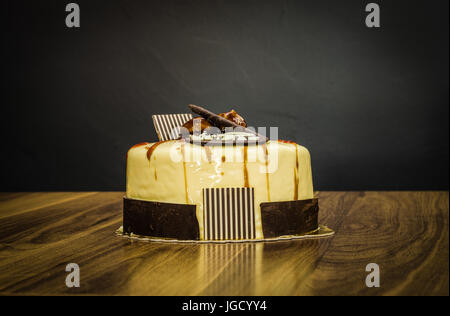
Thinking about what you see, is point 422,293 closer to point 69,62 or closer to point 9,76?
point 69,62

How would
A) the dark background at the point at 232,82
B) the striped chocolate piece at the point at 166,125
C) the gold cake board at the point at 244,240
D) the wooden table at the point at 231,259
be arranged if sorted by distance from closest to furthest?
the wooden table at the point at 231,259, the gold cake board at the point at 244,240, the striped chocolate piece at the point at 166,125, the dark background at the point at 232,82

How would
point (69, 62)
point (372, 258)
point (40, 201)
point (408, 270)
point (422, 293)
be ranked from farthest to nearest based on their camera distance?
1. point (69, 62)
2. point (40, 201)
3. point (372, 258)
4. point (408, 270)
5. point (422, 293)

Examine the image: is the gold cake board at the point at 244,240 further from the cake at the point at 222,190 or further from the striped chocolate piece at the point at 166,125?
the striped chocolate piece at the point at 166,125

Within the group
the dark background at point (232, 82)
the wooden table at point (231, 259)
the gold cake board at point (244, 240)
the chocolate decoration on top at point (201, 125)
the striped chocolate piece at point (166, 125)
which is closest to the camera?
the wooden table at point (231, 259)

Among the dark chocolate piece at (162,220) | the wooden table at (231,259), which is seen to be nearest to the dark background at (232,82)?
the wooden table at (231,259)

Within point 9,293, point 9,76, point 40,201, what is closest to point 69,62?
point 9,76

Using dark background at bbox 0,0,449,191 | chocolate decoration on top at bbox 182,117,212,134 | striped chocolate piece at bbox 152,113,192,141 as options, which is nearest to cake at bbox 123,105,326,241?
chocolate decoration on top at bbox 182,117,212,134

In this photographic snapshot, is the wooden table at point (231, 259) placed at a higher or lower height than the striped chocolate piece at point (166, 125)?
lower
